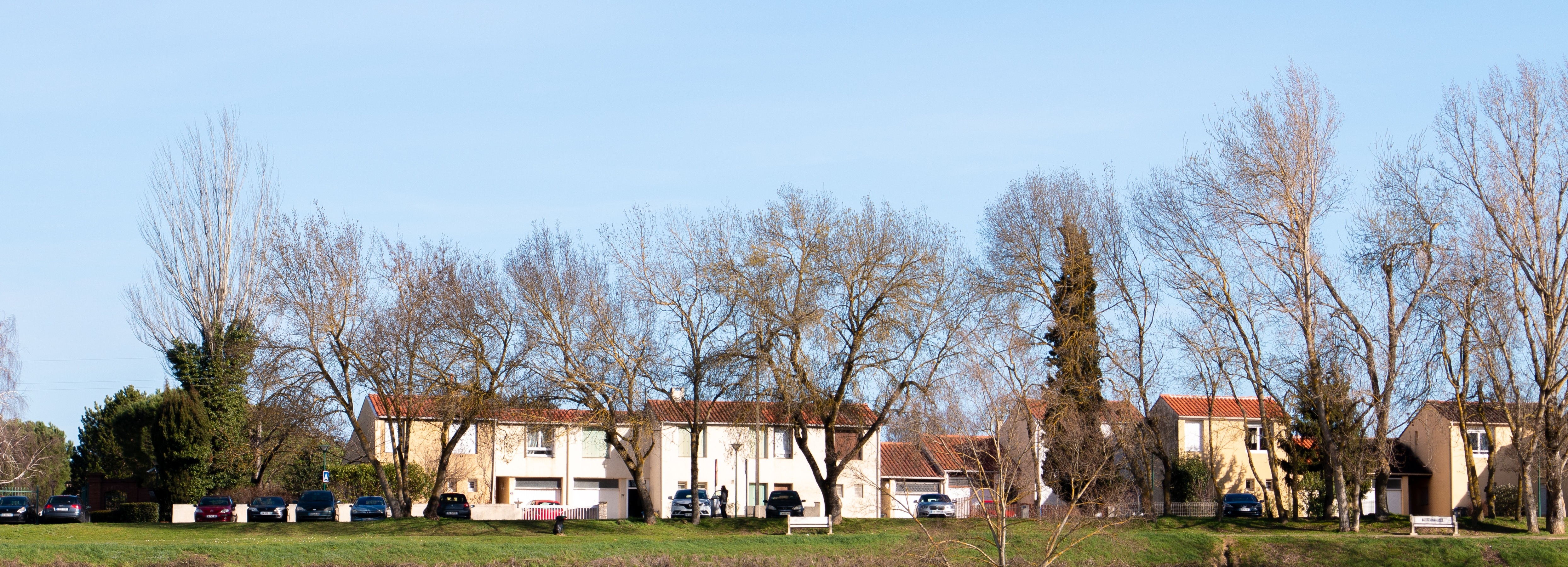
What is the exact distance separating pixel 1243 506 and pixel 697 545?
26262 mm

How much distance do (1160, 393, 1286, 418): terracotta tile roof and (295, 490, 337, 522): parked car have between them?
40139mm

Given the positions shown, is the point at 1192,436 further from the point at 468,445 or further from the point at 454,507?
the point at 454,507

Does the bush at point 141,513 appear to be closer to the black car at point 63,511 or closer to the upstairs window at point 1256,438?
the black car at point 63,511

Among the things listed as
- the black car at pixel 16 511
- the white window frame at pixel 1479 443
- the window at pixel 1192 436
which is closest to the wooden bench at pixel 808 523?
the black car at pixel 16 511

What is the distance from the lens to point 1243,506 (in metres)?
49.6

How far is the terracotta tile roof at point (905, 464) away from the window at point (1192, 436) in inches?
486

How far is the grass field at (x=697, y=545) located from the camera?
30.1 meters

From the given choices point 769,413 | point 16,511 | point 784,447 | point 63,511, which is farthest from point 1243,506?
point 16,511

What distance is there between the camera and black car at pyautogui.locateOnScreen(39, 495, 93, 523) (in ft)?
141

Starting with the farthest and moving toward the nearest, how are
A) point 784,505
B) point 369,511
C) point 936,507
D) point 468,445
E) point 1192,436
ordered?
point 1192,436
point 468,445
point 936,507
point 784,505
point 369,511

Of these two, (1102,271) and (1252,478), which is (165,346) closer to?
(1102,271)

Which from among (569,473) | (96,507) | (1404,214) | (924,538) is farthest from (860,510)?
(96,507)

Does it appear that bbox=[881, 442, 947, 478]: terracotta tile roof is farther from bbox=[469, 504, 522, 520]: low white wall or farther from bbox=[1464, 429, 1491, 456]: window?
bbox=[1464, 429, 1491, 456]: window

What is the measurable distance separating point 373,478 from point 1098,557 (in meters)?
36.5
